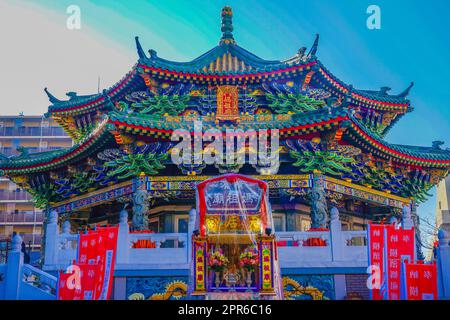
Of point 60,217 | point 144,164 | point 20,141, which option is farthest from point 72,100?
point 20,141

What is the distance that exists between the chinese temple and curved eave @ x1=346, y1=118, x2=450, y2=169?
4cm

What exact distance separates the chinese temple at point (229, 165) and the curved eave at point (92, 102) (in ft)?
0.14

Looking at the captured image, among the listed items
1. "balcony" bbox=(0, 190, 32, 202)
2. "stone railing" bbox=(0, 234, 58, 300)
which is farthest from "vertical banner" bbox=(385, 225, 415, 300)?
"balcony" bbox=(0, 190, 32, 202)

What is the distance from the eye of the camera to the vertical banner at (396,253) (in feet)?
41.2

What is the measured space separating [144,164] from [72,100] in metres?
5.74

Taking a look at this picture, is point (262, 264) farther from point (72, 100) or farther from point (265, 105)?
point (72, 100)

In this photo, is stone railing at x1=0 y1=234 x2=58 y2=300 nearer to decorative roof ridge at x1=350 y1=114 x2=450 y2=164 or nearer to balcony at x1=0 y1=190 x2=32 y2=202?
decorative roof ridge at x1=350 y1=114 x2=450 y2=164

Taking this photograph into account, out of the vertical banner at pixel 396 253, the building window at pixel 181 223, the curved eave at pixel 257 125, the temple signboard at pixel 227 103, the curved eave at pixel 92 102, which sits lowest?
the vertical banner at pixel 396 253

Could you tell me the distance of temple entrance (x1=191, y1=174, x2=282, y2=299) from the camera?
35.0ft

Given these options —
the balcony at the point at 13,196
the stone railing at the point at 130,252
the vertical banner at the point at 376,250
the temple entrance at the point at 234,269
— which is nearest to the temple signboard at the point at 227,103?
the stone railing at the point at 130,252

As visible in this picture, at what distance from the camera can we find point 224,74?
17.8 m

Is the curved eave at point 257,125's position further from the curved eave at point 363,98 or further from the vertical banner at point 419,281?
the vertical banner at point 419,281
